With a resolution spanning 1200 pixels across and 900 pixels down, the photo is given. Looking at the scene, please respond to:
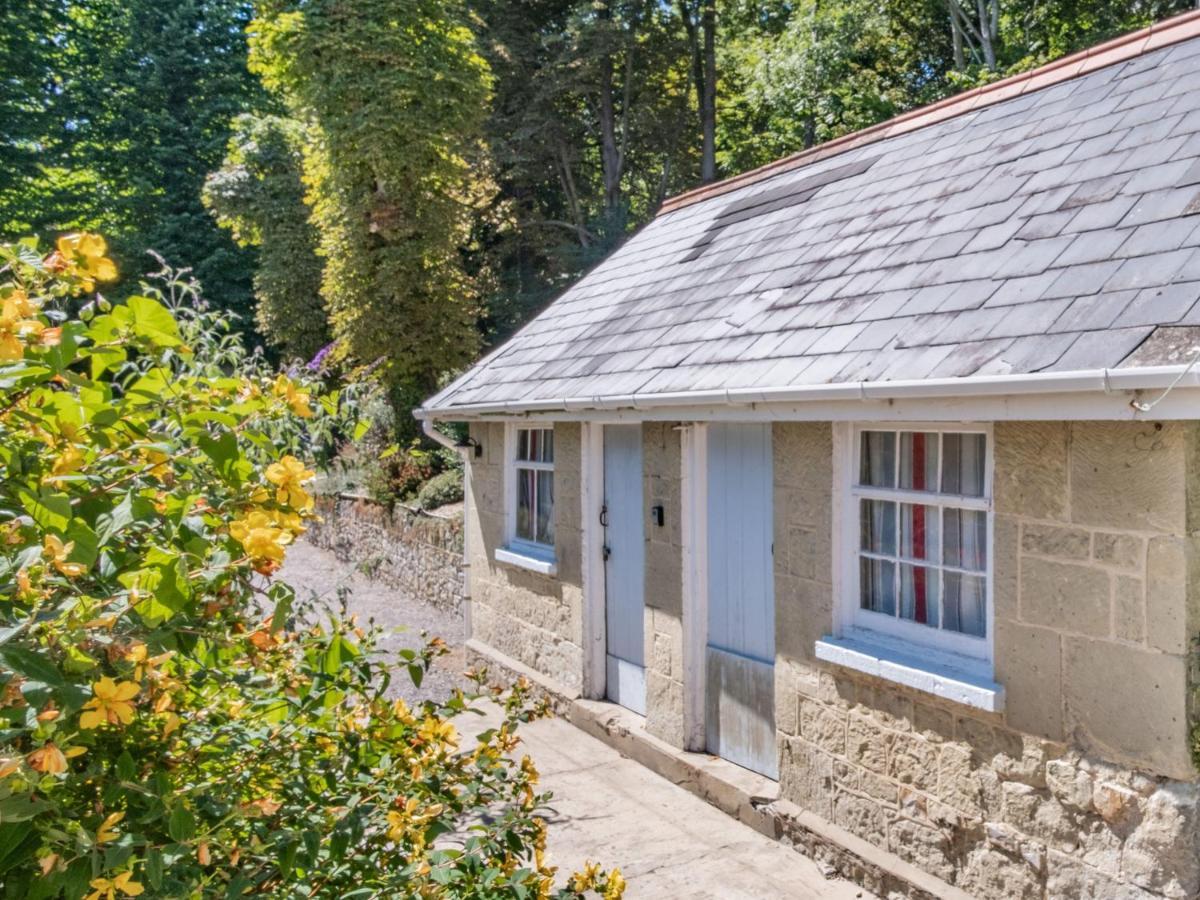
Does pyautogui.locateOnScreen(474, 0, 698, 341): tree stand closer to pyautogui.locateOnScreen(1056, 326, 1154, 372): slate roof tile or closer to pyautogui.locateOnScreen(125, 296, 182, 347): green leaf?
pyautogui.locateOnScreen(1056, 326, 1154, 372): slate roof tile

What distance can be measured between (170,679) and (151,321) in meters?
0.86

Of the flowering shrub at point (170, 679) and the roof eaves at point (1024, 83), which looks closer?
the flowering shrub at point (170, 679)

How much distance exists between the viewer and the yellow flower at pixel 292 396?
7.74ft

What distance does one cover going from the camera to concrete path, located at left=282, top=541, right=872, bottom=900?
18.0 ft

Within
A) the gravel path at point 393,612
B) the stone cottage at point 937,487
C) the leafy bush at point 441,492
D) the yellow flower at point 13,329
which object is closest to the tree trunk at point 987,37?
the stone cottage at point 937,487

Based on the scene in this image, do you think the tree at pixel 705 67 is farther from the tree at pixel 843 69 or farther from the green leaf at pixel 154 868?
the green leaf at pixel 154 868

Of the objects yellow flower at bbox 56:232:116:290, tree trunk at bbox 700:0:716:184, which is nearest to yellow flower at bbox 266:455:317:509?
yellow flower at bbox 56:232:116:290

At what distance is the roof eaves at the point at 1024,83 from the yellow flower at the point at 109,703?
23.7 ft

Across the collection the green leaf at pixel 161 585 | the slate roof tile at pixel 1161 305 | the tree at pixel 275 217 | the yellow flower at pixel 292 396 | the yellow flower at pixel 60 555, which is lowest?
the green leaf at pixel 161 585

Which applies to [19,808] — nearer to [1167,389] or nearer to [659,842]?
[1167,389]

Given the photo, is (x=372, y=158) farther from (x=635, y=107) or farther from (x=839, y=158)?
(x=839, y=158)

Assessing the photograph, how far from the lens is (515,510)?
32.7 ft

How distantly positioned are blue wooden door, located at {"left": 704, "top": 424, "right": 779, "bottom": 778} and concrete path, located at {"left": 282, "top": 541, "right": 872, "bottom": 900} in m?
0.52

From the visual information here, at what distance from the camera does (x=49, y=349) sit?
6.75 ft
